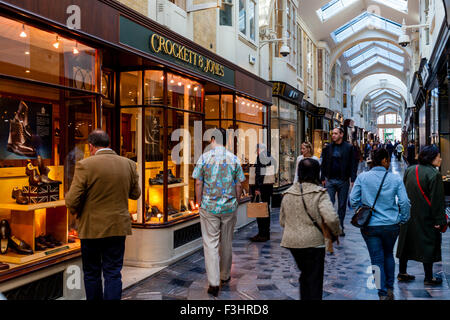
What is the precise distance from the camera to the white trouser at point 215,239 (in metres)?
4.64

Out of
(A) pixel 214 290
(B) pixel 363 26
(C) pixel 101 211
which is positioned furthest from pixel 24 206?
(B) pixel 363 26

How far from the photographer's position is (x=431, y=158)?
15.5 ft

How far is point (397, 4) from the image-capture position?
2031 centimetres

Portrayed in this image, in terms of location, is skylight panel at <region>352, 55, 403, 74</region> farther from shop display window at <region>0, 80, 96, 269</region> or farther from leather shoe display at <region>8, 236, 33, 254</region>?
leather shoe display at <region>8, 236, 33, 254</region>

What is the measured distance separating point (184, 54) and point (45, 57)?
2.57 meters

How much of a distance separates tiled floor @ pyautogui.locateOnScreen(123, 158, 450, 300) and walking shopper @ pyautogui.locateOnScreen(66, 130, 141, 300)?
3.47ft

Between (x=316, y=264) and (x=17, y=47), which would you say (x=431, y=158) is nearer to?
(x=316, y=264)

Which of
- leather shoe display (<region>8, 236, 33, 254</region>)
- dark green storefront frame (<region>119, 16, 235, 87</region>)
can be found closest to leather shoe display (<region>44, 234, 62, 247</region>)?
leather shoe display (<region>8, 236, 33, 254</region>)

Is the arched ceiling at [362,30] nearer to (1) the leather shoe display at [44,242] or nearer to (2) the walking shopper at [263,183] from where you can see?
(2) the walking shopper at [263,183]

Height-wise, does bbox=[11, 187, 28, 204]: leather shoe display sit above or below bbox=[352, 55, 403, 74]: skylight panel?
below

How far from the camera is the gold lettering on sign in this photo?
5750 millimetres
